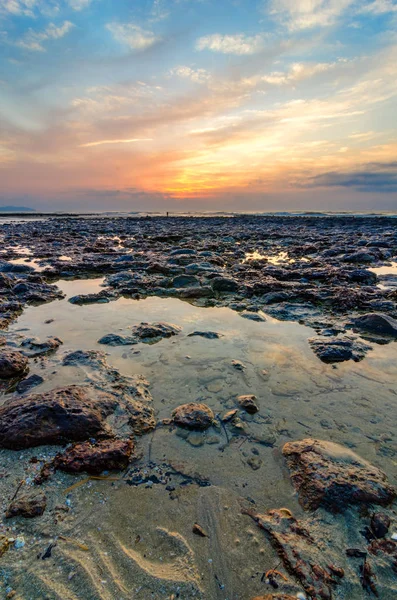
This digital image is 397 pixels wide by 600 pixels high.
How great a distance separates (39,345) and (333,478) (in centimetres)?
426

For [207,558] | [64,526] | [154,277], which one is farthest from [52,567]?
[154,277]

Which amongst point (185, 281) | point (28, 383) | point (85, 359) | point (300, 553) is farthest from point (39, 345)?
point (185, 281)

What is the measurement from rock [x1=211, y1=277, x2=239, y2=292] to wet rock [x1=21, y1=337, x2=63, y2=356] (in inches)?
178

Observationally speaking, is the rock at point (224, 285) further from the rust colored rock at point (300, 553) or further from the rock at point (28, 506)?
the rock at point (28, 506)

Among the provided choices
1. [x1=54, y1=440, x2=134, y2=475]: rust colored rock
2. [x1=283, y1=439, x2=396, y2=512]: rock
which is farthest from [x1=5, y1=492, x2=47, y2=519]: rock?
[x1=283, y1=439, x2=396, y2=512]: rock

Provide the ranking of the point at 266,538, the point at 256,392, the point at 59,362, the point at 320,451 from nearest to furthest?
1. the point at 266,538
2. the point at 320,451
3. the point at 256,392
4. the point at 59,362

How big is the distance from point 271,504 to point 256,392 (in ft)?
4.73

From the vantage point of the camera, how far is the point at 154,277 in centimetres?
979

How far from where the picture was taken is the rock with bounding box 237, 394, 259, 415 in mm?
3251

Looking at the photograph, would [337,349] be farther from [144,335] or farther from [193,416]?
[144,335]

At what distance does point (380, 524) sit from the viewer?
2033mm

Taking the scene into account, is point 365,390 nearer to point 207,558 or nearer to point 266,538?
point 266,538

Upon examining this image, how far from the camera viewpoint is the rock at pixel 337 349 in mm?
4434

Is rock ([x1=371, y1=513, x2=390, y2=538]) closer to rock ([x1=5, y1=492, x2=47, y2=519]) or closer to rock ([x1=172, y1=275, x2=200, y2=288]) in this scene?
rock ([x1=5, y1=492, x2=47, y2=519])
